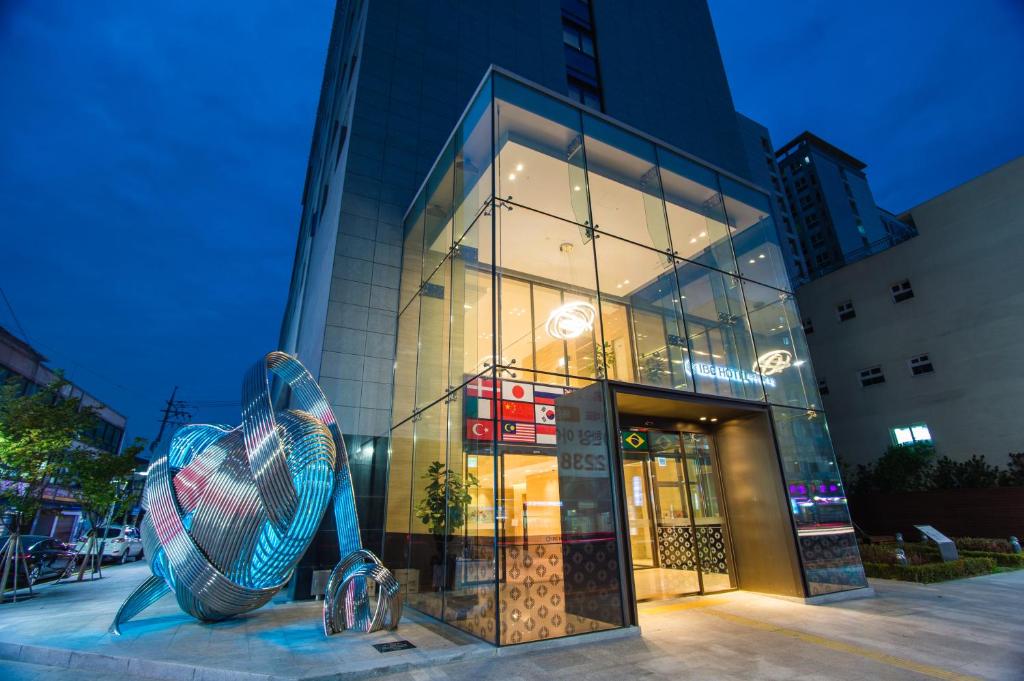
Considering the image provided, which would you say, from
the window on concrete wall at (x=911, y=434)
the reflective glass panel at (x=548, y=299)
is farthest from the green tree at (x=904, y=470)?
the reflective glass panel at (x=548, y=299)

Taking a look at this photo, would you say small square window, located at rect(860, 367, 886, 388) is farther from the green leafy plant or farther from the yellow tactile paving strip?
the green leafy plant

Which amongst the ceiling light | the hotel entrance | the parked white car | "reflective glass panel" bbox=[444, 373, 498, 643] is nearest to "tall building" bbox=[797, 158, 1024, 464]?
the hotel entrance

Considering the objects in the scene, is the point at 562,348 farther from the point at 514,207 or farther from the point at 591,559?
the point at 591,559

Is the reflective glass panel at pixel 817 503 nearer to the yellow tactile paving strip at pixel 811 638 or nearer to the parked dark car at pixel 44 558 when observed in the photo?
the yellow tactile paving strip at pixel 811 638

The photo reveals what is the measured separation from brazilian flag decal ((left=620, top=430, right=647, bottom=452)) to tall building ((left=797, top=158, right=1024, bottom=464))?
1709 centimetres

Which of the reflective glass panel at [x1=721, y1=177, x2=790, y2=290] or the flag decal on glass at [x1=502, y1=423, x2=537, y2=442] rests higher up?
the reflective glass panel at [x1=721, y1=177, x2=790, y2=290]

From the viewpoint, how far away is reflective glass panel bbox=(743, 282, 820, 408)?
1098cm

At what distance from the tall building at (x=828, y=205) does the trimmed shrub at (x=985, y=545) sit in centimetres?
4151

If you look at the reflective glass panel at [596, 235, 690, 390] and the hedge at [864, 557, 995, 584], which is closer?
the reflective glass panel at [596, 235, 690, 390]

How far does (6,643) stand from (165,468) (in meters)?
2.78

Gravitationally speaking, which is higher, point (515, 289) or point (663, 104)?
point (663, 104)

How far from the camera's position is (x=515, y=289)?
10719 millimetres

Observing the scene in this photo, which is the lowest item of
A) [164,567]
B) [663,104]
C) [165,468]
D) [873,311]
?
[164,567]

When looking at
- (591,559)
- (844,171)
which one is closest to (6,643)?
(591,559)
